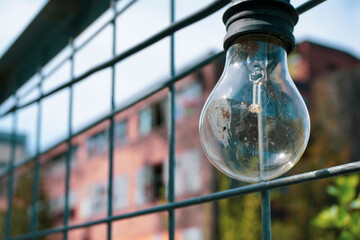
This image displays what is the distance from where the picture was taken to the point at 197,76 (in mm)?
16750

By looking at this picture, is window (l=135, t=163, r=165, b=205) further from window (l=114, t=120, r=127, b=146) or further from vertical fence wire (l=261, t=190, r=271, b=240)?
vertical fence wire (l=261, t=190, r=271, b=240)

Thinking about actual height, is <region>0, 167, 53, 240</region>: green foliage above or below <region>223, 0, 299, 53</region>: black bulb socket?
above

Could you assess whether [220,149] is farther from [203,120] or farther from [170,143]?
[170,143]

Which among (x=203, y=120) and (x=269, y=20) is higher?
(x=269, y=20)

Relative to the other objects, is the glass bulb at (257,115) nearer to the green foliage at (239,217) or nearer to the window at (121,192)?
the green foliage at (239,217)

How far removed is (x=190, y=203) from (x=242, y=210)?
1380 cm

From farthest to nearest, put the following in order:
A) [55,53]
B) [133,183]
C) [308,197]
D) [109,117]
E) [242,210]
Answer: [133,183] < [242,210] < [308,197] < [55,53] < [109,117]

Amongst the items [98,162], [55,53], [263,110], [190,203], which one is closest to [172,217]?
[190,203]

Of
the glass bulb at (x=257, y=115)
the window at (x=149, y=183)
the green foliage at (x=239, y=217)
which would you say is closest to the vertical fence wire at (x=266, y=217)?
the glass bulb at (x=257, y=115)

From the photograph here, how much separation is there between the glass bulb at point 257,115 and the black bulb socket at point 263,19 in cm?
2

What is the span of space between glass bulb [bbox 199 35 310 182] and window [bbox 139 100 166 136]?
707 inches

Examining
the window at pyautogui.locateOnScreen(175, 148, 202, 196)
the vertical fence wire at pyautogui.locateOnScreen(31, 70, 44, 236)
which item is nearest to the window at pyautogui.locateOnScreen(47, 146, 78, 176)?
the window at pyautogui.locateOnScreen(175, 148, 202, 196)

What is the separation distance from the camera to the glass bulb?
0.71 meters

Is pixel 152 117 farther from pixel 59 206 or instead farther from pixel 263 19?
pixel 263 19
